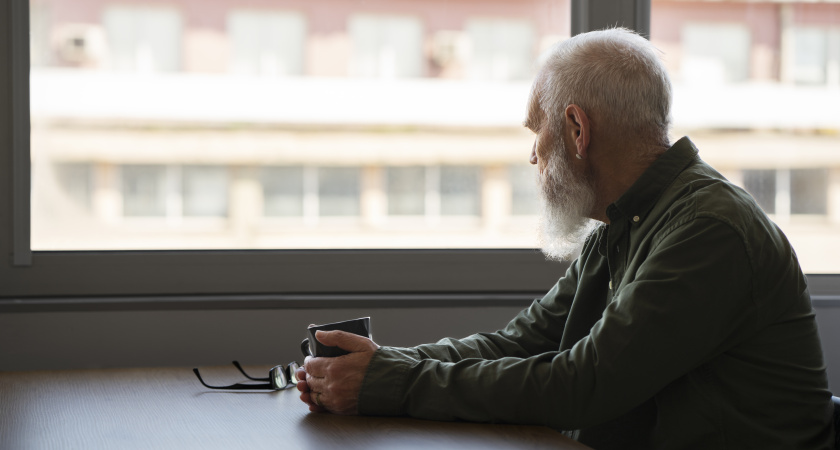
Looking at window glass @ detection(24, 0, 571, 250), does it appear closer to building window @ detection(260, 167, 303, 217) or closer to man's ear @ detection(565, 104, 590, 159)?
building window @ detection(260, 167, 303, 217)

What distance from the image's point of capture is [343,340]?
1.38m

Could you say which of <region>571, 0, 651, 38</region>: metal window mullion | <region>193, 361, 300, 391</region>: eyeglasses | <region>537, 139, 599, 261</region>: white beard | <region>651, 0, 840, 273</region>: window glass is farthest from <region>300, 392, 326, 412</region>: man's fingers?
<region>651, 0, 840, 273</region>: window glass

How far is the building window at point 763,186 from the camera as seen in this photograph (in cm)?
245

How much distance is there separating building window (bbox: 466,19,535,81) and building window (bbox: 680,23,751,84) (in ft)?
1.58

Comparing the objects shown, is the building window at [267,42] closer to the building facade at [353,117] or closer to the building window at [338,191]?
the building facade at [353,117]

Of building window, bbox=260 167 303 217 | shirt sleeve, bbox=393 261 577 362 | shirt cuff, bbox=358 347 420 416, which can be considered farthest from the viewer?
building window, bbox=260 167 303 217

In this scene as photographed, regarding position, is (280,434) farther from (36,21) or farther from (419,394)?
(36,21)

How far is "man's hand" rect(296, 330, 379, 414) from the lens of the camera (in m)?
1.30

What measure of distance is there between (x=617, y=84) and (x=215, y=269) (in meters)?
1.21

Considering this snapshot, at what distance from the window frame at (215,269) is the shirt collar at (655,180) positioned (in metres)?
0.83

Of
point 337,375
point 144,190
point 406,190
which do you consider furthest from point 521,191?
point 337,375

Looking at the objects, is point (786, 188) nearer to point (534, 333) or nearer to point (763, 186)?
point (763, 186)

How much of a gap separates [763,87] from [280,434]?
1.91 meters

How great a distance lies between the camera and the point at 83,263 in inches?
82.8
